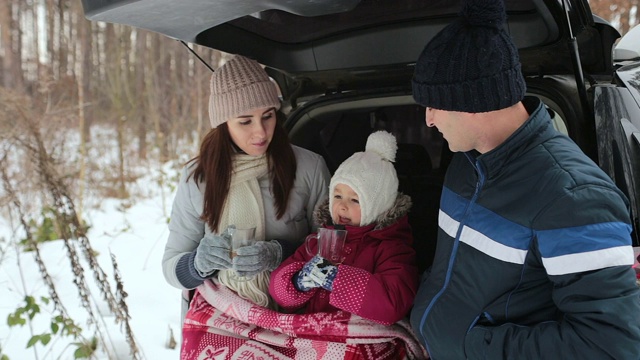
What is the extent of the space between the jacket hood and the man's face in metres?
0.59

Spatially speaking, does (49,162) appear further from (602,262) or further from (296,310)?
(602,262)

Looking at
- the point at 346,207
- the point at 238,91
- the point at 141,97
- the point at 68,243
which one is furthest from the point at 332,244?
the point at 141,97

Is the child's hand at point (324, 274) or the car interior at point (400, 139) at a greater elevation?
the car interior at point (400, 139)

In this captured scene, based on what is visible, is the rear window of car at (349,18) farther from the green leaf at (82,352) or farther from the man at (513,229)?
the green leaf at (82,352)

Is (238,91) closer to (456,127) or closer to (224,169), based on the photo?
(224,169)

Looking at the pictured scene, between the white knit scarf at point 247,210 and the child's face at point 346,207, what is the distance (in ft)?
1.30

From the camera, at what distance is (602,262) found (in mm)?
1399

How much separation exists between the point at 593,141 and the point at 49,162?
310 centimetres

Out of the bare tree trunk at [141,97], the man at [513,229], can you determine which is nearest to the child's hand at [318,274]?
the man at [513,229]

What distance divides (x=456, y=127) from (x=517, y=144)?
19 centimetres

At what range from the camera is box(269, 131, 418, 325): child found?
2.03 m

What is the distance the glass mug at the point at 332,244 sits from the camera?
209 cm

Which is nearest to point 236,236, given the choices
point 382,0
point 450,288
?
point 450,288

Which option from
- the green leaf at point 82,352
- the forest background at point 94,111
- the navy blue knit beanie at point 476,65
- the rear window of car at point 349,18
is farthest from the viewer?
the forest background at point 94,111
